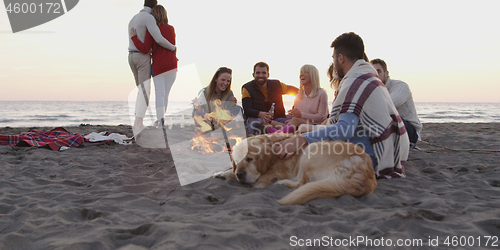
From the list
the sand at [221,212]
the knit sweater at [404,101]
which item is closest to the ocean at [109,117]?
the knit sweater at [404,101]

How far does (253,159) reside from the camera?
319cm

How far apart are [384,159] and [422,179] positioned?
68cm

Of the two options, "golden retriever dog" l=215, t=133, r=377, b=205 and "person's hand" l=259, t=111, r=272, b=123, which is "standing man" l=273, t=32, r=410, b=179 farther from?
"person's hand" l=259, t=111, r=272, b=123

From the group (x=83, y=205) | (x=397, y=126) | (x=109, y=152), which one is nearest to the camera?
(x=83, y=205)

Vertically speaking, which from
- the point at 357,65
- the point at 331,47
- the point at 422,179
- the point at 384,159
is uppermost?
the point at 331,47

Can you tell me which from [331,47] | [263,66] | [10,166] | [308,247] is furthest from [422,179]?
[10,166]

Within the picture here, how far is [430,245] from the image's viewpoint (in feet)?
5.94

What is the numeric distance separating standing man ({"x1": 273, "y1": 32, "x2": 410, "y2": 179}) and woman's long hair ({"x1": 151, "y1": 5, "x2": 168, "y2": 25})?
4.28 m

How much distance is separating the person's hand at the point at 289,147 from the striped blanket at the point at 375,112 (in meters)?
0.52

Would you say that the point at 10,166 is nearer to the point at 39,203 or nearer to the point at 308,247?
the point at 39,203

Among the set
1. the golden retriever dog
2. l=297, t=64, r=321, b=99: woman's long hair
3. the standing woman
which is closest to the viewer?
the golden retriever dog

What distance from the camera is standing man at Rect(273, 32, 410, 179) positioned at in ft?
10.2

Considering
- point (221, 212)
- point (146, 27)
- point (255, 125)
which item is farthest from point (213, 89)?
point (221, 212)

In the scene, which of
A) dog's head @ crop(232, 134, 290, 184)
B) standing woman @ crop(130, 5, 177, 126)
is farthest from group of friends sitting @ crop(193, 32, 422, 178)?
standing woman @ crop(130, 5, 177, 126)
